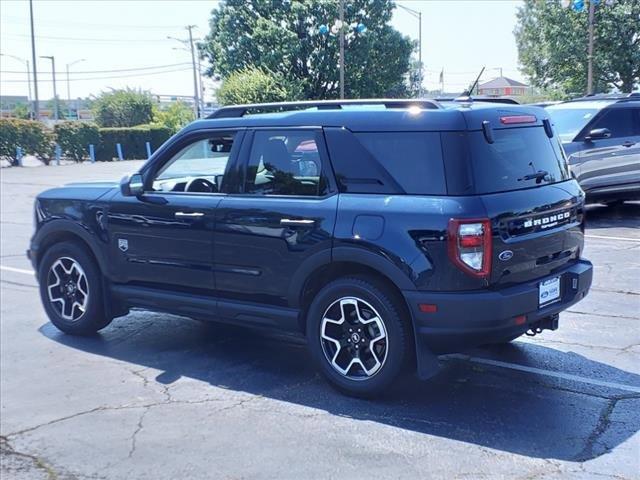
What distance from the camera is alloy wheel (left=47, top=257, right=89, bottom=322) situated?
6469 mm

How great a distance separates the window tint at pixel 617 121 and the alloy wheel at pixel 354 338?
9.10 m

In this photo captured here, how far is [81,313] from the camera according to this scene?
6.49 meters

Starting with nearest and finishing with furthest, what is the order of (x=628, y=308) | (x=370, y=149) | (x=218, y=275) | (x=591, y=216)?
1. (x=370, y=149)
2. (x=218, y=275)
3. (x=628, y=308)
4. (x=591, y=216)

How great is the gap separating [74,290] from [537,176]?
4.06 m

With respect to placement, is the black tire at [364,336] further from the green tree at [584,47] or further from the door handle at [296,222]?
the green tree at [584,47]

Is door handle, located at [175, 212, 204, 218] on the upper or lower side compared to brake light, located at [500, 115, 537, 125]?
lower

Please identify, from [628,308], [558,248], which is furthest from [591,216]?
[558,248]

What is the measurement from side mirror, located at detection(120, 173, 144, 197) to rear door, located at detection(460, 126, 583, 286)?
9.23 ft

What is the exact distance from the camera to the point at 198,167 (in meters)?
6.06

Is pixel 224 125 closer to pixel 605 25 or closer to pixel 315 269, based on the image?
pixel 315 269

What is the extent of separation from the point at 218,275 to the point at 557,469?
2.79 m

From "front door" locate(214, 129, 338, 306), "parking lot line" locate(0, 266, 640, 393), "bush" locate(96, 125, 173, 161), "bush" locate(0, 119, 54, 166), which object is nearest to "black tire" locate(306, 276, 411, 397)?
"front door" locate(214, 129, 338, 306)

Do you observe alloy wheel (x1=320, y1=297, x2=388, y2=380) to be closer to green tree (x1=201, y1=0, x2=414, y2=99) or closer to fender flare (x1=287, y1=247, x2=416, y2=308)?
fender flare (x1=287, y1=247, x2=416, y2=308)

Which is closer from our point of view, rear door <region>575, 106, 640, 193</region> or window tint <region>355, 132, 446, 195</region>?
window tint <region>355, 132, 446, 195</region>
